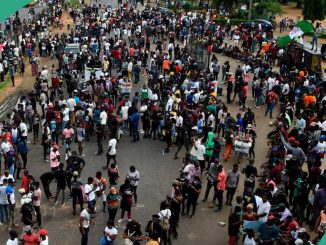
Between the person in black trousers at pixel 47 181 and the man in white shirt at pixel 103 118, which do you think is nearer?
the person in black trousers at pixel 47 181

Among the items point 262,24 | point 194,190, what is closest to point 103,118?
point 194,190

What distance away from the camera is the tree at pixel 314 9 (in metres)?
37.6

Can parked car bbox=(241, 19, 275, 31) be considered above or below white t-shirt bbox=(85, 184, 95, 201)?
above

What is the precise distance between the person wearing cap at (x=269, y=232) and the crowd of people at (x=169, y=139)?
0.07ft

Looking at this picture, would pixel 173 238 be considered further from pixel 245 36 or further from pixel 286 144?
pixel 245 36

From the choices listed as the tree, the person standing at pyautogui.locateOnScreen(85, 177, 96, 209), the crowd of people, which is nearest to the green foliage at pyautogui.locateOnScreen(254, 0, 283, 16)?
the tree

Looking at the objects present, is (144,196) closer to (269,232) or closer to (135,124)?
(135,124)

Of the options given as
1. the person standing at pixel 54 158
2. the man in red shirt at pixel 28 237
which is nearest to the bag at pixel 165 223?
the man in red shirt at pixel 28 237

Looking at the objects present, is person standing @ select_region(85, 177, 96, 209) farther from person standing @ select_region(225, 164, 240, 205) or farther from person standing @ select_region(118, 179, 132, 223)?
person standing @ select_region(225, 164, 240, 205)

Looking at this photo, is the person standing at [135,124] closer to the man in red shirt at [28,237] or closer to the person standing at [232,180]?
the person standing at [232,180]

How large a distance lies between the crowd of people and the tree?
10.1m

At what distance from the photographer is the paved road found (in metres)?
12.3

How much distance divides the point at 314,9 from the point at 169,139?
2526 cm

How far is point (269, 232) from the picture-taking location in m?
10.4
